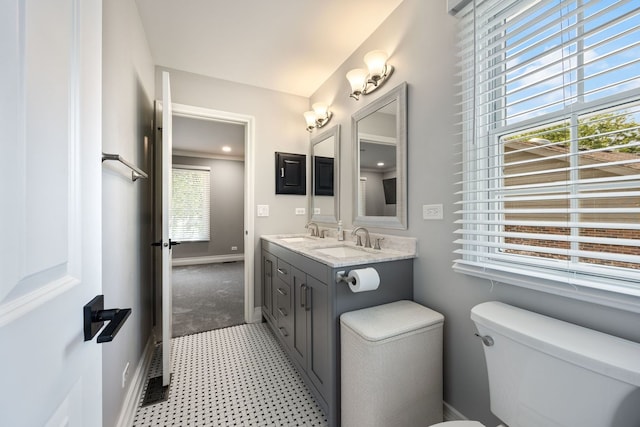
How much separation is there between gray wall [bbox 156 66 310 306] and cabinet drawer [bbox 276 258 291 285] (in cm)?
67

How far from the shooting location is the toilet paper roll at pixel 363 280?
1.26 metres

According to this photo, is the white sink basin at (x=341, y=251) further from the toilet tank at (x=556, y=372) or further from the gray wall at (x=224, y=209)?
the gray wall at (x=224, y=209)

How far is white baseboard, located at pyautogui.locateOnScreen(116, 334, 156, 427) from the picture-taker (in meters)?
1.36

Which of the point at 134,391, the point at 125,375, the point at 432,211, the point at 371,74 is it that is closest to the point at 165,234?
the point at 125,375

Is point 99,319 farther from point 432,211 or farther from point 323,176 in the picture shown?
point 323,176

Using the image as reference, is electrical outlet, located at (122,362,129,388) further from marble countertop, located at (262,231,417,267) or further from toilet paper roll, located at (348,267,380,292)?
toilet paper roll, located at (348,267,380,292)

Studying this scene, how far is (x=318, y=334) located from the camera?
1.49 meters

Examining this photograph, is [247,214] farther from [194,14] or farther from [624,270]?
[624,270]

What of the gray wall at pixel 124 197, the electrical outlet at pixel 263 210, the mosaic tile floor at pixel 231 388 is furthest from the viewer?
the electrical outlet at pixel 263 210

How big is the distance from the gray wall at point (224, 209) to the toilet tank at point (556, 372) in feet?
18.1

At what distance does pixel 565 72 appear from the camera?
937 mm

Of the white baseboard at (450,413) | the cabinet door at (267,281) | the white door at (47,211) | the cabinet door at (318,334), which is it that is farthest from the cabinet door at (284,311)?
the white door at (47,211)

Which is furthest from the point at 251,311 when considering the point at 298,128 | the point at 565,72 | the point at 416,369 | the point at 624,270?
the point at 565,72

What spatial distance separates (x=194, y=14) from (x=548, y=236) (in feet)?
8.08
